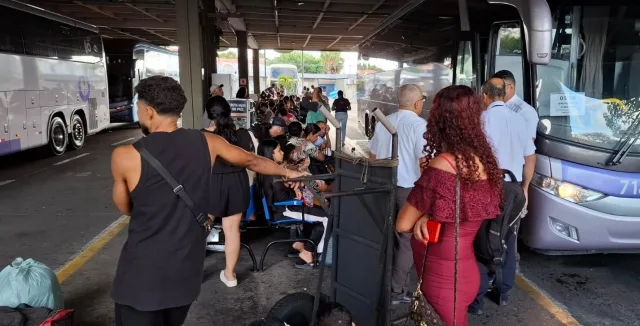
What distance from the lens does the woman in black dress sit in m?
4.04

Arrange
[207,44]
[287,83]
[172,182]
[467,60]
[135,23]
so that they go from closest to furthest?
[172,182] → [467,60] → [207,44] → [135,23] → [287,83]

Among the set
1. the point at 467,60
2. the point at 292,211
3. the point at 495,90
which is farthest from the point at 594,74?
the point at 292,211

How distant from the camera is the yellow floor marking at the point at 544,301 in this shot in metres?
3.86

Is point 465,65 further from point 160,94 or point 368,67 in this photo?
point 368,67

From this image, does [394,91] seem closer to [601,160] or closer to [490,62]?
[490,62]

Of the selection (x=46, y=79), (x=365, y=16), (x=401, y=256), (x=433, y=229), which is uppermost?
(x=365, y=16)

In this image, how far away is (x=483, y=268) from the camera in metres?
3.72

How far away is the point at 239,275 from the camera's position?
472cm

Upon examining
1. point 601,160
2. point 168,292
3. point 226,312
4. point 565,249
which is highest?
point 601,160

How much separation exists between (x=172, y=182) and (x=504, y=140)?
2.82 m

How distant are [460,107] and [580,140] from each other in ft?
9.63

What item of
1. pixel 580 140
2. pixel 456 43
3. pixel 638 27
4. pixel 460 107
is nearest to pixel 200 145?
pixel 460 107

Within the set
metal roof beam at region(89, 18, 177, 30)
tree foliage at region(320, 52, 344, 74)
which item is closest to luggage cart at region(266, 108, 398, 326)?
metal roof beam at region(89, 18, 177, 30)

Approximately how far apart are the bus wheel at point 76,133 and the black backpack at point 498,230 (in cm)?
1321
